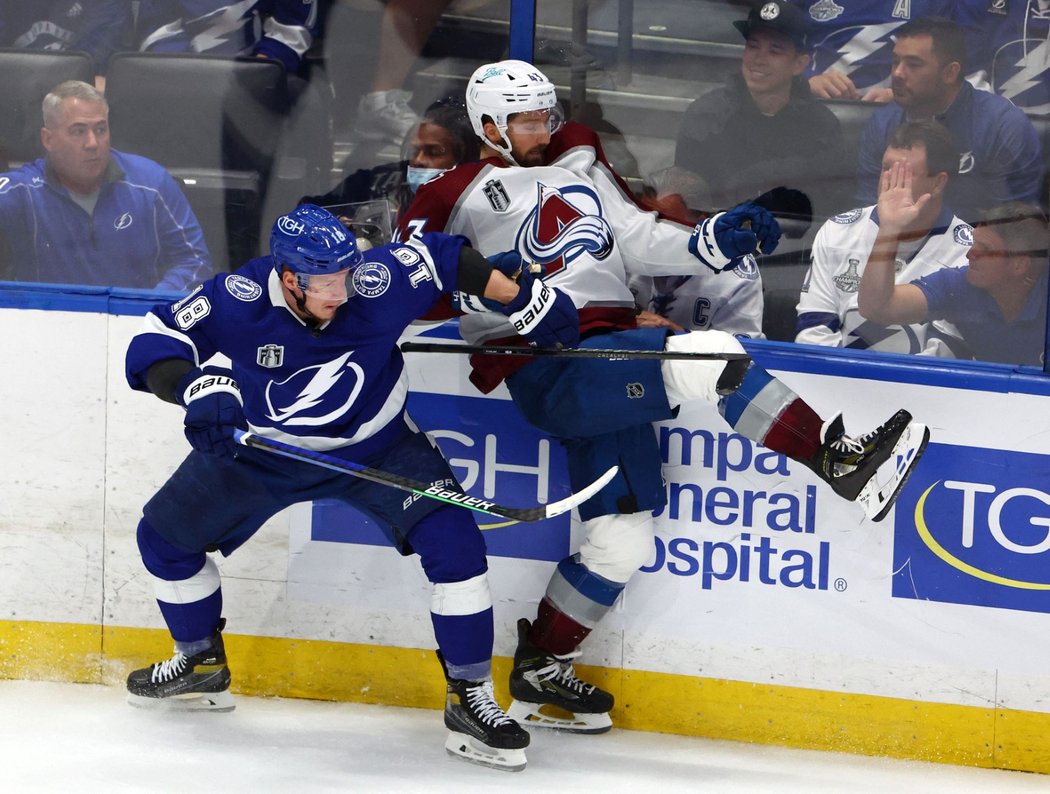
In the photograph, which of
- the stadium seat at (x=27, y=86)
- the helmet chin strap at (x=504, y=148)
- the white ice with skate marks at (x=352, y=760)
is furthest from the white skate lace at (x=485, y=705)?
the stadium seat at (x=27, y=86)

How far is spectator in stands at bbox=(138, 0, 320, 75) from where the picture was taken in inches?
133

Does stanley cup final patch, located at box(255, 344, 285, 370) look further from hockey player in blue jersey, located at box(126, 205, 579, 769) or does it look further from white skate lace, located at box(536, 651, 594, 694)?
white skate lace, located at box(536, 651, 594, 694)

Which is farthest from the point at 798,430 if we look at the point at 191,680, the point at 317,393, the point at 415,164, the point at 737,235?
the point at 191,680

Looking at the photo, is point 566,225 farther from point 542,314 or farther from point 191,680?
point 191,680

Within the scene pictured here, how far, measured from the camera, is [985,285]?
3.13 meters

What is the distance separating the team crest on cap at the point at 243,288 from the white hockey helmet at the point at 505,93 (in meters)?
0.63

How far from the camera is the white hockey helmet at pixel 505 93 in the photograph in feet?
10.1

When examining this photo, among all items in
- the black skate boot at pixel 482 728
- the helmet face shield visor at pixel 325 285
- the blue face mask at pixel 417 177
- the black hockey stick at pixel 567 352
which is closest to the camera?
the helmet face shield visor at pixel 325 285

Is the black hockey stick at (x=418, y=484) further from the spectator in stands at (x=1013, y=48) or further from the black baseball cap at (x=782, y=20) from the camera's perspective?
the spectator in stands at (x=1013, y=48)

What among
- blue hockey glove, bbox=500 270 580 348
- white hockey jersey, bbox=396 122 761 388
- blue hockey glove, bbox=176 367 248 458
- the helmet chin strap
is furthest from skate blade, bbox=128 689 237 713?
the helmet chin strap

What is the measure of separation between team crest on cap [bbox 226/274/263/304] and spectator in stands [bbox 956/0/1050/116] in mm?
1622

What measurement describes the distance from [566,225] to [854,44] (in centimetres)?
77

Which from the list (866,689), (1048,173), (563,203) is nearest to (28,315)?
(563,203)

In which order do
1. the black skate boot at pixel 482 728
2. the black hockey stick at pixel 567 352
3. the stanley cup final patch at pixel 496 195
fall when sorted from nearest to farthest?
the black hockey stick at pixel 567 352
the black skate boot at pixel 482 728
the stanley cup final patch at pixel 496 195
